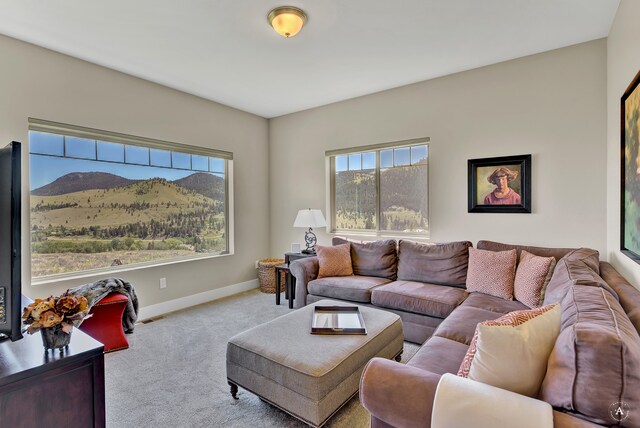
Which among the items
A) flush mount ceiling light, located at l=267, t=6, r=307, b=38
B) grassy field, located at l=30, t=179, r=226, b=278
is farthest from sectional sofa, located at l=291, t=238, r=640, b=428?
flush mount ceiling light, located at l=267, t=6, r=307, b=38

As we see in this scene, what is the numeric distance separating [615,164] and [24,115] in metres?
4.94

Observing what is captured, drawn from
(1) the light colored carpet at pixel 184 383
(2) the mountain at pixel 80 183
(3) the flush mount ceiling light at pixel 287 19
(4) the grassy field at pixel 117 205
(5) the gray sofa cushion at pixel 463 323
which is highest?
(3) the flush mount ceiling light at pixel 287 19

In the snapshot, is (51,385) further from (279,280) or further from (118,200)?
(279,280)

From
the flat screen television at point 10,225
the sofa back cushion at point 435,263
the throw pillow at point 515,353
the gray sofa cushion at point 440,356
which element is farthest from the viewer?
the sofa back cushion at point 435,263

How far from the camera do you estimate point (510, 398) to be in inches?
40.3

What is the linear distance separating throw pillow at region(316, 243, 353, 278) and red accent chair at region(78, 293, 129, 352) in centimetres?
197

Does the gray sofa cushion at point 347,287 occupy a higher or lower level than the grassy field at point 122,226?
lower

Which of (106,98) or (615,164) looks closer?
(615,164)

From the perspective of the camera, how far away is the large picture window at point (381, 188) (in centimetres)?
→ 393

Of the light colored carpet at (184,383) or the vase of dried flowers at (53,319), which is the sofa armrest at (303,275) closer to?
the light colored carpet at (184,383)

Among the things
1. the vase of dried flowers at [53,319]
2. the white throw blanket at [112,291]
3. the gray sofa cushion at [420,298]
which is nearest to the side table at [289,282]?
the gray sofa cushion at [420,298]

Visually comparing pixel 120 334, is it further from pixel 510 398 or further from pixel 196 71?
pixel 510 398

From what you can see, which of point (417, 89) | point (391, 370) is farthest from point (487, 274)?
point (417, 89)

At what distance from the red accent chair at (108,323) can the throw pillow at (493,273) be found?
126 inches
